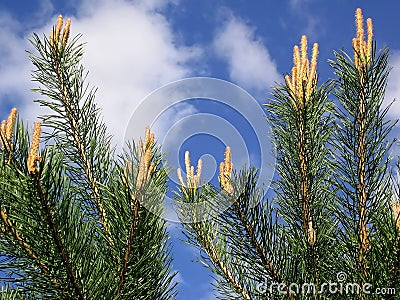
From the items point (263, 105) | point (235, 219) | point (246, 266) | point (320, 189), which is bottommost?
point (246, 266)

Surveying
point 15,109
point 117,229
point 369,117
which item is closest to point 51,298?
point 117,229

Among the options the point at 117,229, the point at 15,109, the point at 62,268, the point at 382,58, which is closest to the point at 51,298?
the point at 62,268

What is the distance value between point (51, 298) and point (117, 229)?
38cm

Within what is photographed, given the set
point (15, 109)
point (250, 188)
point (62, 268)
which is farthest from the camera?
point (250, 188)

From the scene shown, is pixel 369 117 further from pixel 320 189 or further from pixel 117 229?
pixel 117 229

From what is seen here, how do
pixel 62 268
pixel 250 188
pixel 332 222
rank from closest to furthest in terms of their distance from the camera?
pixel 62 268
pixel 250 188
pixel 332 222

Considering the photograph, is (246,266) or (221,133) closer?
(221,133)

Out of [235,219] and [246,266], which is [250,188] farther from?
[246,266]

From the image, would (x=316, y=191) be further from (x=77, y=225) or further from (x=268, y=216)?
(x=77, y=225)

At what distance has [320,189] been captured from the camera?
8.05 feet

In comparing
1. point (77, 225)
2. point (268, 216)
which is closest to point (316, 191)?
point (268, 216)

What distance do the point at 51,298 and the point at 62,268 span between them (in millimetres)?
190

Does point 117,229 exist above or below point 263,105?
below

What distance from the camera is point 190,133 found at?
2.19 meters
